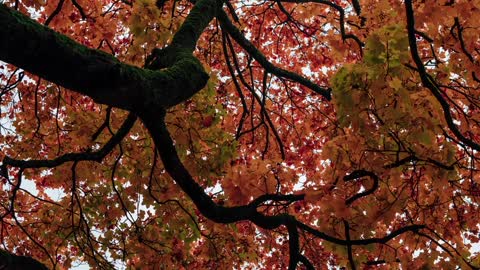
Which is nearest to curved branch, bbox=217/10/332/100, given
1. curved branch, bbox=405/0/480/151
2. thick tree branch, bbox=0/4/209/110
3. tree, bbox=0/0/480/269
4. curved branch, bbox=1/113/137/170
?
tree, bbox=0/0/480/269

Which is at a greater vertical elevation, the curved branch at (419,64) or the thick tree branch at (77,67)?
the curved branch at (419,64)

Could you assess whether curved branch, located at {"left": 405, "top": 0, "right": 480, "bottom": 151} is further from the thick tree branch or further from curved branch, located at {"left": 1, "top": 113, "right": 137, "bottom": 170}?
curved branch, located at {"left": 1, "top": 113, "right": 137, "bottom": 170}

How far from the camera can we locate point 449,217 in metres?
5.44

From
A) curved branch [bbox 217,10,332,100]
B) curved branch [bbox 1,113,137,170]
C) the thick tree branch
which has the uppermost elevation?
curved branch [bbox 217,10,332,100]

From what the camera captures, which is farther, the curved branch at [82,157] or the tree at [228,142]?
the curved branch at [82,157]

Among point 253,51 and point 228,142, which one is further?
point 253,51

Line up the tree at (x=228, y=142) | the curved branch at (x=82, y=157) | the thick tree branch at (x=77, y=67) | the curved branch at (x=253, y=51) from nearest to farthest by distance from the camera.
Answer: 1. the thick tree branch at (x=77, y=67)
2. the tree at (x=228, y=142)
3. the curved branch at (x=82, y=157)
4. the curved branch at (x=253, y=51)

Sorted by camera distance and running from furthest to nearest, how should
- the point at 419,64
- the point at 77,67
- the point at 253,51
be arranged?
the point at 253,51 → the point at 419,64 → the point at 77,67

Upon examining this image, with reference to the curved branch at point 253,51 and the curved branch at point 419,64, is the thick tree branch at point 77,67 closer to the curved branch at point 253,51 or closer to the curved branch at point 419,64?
the curved branch at point 419,64

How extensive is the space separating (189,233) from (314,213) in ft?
5.14

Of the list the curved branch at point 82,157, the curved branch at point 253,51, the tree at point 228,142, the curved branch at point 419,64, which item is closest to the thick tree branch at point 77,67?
the tree at point 228,142

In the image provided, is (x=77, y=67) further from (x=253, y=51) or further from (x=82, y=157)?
(x=253, y=51)

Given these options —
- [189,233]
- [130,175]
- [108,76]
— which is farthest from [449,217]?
[108,76]

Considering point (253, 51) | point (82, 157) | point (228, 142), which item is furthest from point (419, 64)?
point (253, 51)
